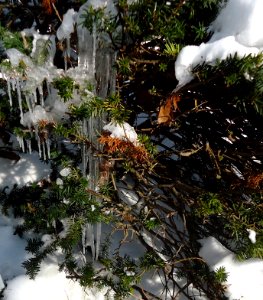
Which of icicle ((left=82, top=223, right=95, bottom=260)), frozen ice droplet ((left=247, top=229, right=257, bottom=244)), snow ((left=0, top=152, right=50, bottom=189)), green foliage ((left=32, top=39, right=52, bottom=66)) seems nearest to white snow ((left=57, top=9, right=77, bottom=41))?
green foliage ((left=32, top=39, right=52, bottom=66))

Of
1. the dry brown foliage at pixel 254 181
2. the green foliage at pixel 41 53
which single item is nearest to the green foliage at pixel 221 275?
the dry brown foliage at pixel 254 181

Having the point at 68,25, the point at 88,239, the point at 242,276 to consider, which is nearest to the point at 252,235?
the point at 242,276

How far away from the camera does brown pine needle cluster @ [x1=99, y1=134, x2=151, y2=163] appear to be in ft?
6.25

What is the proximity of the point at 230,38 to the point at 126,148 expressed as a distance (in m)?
0.73

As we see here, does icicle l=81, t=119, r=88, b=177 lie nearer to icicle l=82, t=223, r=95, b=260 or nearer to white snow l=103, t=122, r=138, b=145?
white snow l=103, t=122, r=138, b=145

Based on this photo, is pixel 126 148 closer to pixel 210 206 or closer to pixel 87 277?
pixel 210 206

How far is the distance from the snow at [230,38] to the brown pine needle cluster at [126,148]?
0.43 metres

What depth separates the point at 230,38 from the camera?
159cm

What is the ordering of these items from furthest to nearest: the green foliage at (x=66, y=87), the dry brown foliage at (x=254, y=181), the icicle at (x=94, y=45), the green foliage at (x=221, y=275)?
the green foliage at (x=221, y=275) → the dry brown foliage at (x=254, y=181) → the green foliage at (x=66, y=87) → the icicle at (x=94, y=45)

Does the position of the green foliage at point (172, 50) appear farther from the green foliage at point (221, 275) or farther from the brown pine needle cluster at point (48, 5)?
the green foliage at point (221, 275)

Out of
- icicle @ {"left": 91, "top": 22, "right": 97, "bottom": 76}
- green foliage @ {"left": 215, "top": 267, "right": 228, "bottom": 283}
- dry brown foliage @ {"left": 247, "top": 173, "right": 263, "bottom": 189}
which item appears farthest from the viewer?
green foliage @ {"left": 215, "top": 267, "right": 228, "bottom": 283}

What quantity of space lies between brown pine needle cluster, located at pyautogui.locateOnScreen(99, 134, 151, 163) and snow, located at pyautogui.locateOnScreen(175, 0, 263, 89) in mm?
430

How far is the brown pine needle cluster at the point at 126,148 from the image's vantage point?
1904mm

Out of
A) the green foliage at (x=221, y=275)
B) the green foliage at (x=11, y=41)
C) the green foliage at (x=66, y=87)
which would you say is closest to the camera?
the green foliage at (x=66, y=87)
